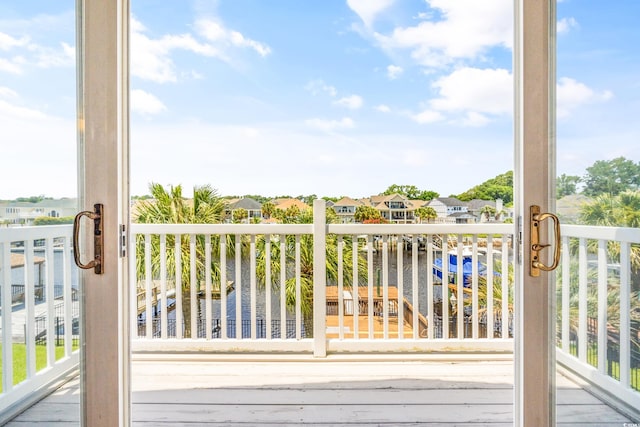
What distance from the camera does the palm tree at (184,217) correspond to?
2980 millimetres

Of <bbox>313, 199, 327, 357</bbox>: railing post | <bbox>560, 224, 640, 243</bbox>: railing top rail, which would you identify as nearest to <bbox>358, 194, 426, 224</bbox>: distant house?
<bbox>313, 199, 327, 357</bbox>: railing post

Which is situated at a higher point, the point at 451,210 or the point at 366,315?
the point at 451,210

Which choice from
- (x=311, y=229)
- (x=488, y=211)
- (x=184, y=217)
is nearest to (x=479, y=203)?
(x=488, y=211)

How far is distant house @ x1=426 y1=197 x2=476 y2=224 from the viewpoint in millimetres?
2783

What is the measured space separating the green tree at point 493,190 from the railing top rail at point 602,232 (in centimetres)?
179

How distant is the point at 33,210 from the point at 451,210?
2.64m

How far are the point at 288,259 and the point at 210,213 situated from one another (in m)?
0.88

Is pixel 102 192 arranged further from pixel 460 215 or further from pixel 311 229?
pixel 460 215

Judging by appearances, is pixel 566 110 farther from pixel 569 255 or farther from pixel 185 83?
pixel 185 83

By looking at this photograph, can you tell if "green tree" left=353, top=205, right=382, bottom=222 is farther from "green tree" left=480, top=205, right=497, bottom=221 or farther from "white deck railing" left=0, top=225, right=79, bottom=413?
"white deck railing" left=0, top=225, right=79, bottom=413

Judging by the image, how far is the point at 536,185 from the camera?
3.59 ft

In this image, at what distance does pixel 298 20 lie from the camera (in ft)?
10.9

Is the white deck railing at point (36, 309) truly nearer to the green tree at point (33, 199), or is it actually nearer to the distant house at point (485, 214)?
the green tree at point (33, 199)

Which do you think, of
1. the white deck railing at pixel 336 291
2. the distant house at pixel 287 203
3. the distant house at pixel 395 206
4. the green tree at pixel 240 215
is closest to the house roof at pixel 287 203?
the distant house at pixel 287 203
